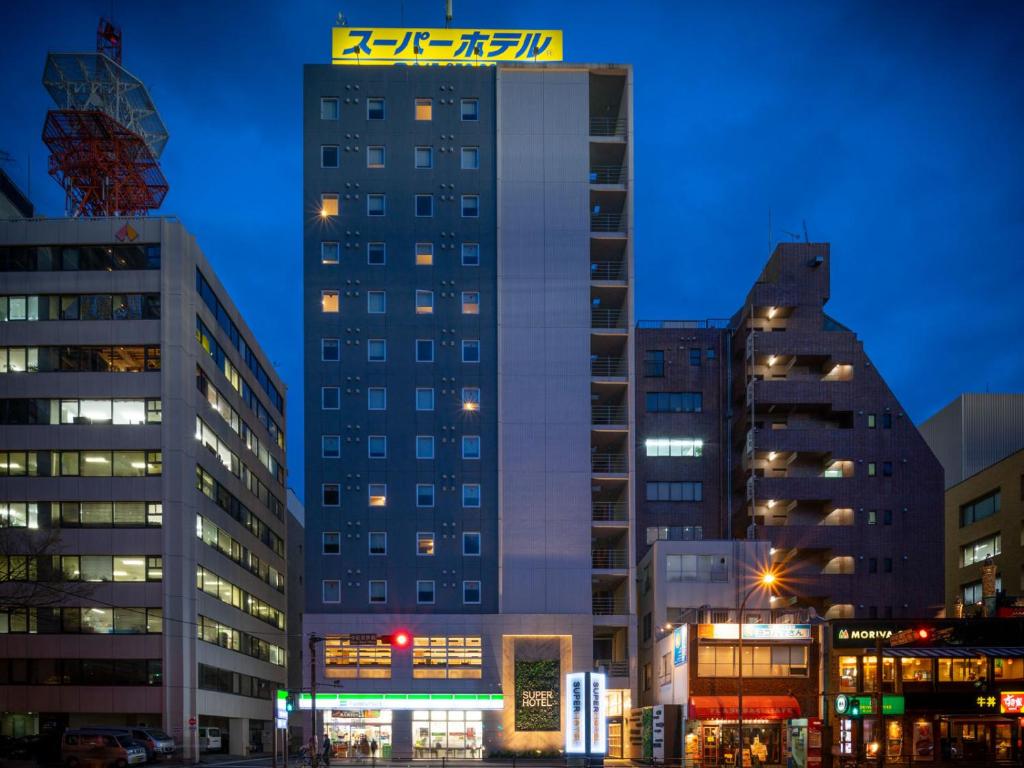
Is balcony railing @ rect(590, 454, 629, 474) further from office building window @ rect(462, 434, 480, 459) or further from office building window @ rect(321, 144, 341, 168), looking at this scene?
office building window @ rect(321, 144, 341, 168)

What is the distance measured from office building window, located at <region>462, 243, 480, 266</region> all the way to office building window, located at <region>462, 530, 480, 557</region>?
2040cm

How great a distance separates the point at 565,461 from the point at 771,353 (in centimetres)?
2413

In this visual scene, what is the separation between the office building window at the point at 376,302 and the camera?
7806 cm

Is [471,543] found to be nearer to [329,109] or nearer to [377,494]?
[377,494]

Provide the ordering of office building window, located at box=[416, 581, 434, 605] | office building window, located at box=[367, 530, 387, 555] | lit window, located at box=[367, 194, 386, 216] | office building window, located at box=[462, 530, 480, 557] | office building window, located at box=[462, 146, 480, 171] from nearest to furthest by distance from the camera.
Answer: office building window, located at box=[416, 581, 434, 605], office building window, located at box=[367, 530, 387, 555], office building window, located at box=[462, 530, 480, 557], lit window, located at box=[367, 194, 386, 216], office building window, located at box=[462, 146, 480, 171]

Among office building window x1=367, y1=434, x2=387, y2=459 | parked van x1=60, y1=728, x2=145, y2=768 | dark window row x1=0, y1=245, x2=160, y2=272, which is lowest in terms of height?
parked van x1=60, y1=728, x2=145, y2=768

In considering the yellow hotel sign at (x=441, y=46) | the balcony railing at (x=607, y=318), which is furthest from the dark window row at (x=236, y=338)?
the balcony railing at (x=607, y=318)

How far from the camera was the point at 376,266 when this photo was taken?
257 ft

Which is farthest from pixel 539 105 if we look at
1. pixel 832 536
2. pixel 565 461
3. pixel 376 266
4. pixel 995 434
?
pixel 995 434

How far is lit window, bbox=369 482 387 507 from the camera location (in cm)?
7612

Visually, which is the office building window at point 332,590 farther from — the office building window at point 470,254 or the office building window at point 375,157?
the office building window at point 375,157

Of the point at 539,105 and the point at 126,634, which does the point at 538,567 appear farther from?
the point at 539,105

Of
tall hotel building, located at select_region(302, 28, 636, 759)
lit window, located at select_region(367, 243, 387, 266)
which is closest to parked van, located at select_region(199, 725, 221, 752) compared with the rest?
tall hotel building, located at select_region(302, 28, 636, 759)

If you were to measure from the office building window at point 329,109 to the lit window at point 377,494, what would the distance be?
28.6 meters
